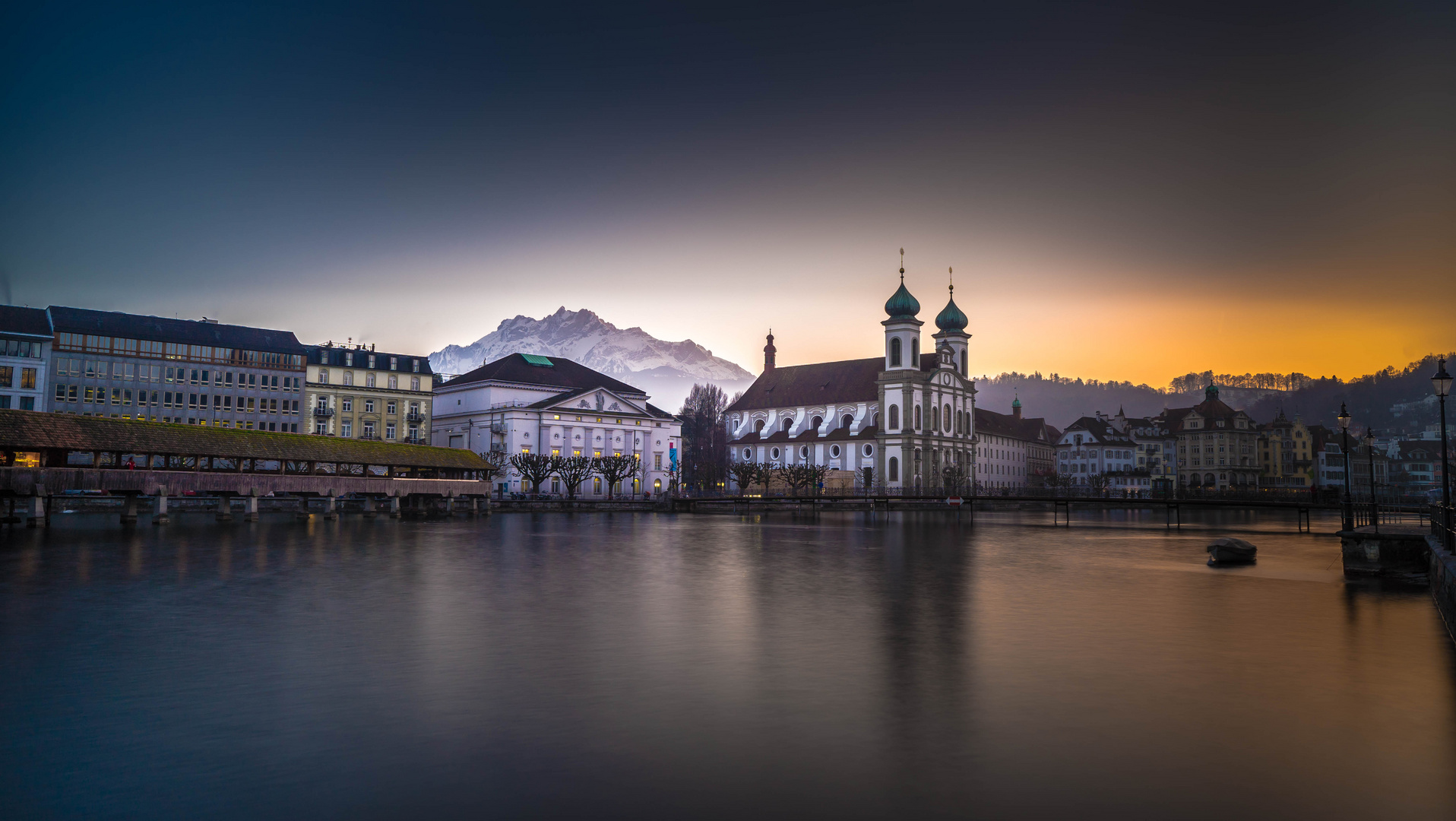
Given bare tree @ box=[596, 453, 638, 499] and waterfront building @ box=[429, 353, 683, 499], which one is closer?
bare tree @ box=[596, 453, 638, 499]

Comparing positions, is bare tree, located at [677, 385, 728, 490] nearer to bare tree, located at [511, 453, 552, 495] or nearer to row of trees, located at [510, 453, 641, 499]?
row of trees, located at [510, 453, 641, 499]

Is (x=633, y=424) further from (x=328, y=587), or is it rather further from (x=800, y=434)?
(x=328, y=587)

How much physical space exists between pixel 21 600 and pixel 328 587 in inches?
273

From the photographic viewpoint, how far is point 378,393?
99250mm

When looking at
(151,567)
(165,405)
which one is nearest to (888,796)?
(151,567)

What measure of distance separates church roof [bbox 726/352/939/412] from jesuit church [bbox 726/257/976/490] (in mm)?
153

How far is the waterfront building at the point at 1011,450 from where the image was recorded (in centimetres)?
14262

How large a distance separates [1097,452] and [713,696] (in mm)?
158373

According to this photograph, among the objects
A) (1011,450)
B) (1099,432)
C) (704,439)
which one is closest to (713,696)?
(704,439)

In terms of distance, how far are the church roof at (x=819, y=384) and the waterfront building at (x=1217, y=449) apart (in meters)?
49.5

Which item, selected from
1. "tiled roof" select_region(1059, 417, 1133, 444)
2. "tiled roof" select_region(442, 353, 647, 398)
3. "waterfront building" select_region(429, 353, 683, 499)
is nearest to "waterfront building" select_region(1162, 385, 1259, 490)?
"tiled roof" select_region(1059, 417, 1133, 444)

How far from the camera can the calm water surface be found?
31.6 ft

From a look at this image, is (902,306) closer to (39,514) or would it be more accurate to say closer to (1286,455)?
(1286,455)

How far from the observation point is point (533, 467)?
90.8 metres
